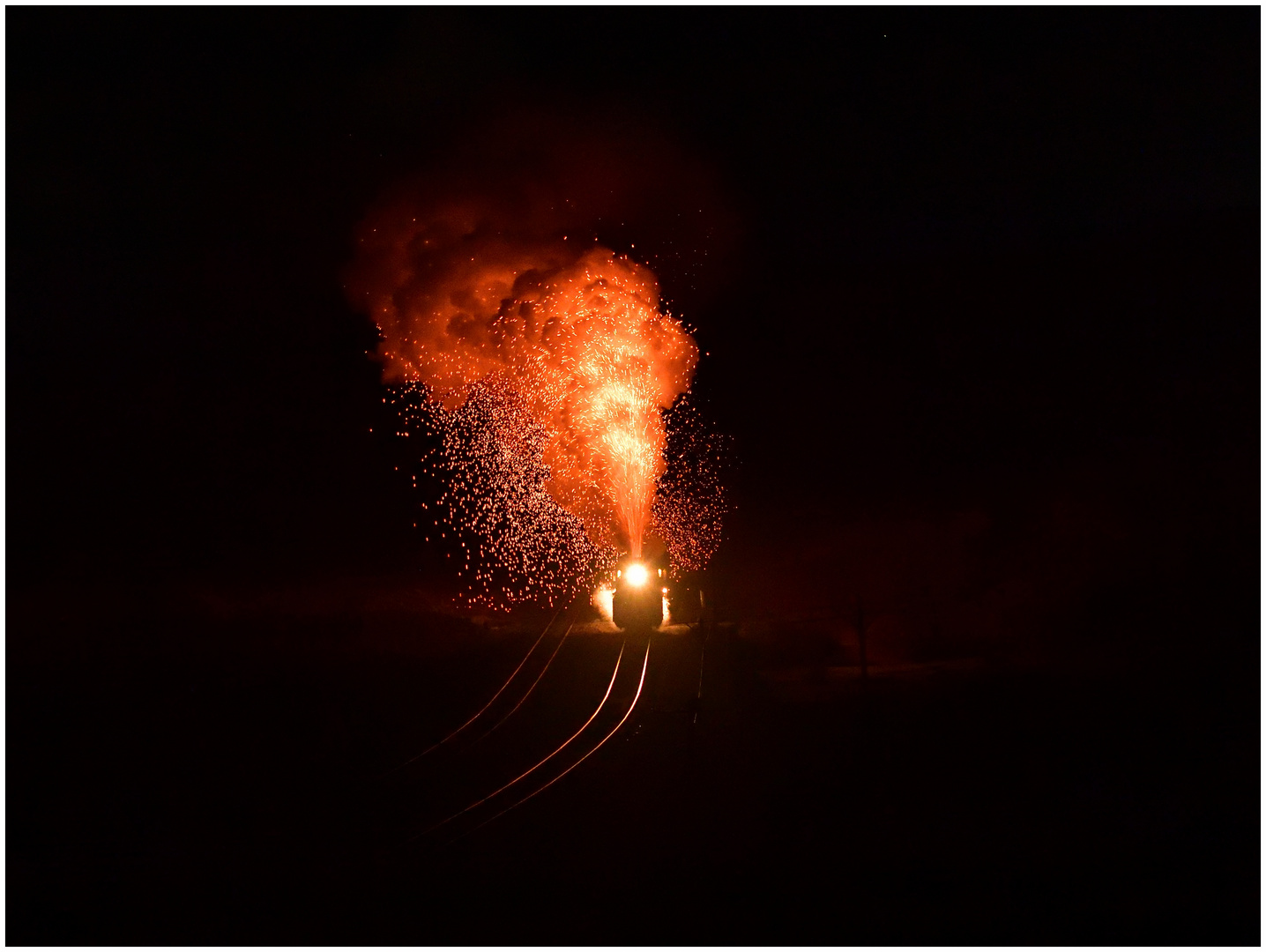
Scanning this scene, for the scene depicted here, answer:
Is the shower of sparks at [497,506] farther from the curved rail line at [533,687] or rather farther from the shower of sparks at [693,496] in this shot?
the curved rail line at [533,687]

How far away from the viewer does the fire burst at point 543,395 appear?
21.3 metres

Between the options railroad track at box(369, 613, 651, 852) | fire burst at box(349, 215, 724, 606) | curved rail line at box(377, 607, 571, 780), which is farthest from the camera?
fire burst at box(349, 215, 724, 606)

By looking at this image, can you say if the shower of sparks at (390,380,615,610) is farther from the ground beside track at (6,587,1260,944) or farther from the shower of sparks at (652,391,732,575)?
the ground beside track at (6,587,1260,944)

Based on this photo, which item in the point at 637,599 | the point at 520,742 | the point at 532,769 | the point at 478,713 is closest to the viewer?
the point at 532,769

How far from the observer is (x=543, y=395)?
22.7 meters

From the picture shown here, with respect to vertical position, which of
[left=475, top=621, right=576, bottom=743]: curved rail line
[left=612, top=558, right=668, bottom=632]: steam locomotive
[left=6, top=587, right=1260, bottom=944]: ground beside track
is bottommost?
[left=6, top=587, right=1260, bottom=944]: ground beside track

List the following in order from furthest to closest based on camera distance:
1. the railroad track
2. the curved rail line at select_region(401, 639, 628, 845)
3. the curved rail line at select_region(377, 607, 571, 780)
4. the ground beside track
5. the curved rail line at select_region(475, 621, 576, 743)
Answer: the curved rail line at select_region(475, 621, 576, 743) < the curved rail line at select_region(377, 607, 571, 780) < the railroad track < the curved rail line at select_region(401, 639, 628, 845) < the ground beside track

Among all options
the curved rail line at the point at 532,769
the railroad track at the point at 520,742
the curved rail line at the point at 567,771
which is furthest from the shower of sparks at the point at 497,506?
the curved rail line at the point at 567,771

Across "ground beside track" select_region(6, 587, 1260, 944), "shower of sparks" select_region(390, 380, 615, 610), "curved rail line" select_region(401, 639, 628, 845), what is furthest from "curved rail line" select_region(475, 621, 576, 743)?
"shower of sparks" select_region(390, 380, 615, 610)

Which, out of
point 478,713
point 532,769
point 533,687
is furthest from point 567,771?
point 533,687

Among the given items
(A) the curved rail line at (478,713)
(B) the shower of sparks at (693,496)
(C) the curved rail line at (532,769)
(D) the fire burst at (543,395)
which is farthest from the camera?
(B) the shower of sparks at (693,496)

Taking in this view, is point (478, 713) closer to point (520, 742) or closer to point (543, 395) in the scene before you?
point (520, 742)

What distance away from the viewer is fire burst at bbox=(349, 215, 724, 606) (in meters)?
21.3

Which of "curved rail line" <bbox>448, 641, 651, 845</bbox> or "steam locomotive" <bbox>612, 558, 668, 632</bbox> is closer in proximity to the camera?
"curved rail line" <bbox>448, 641, 651, 845</bbox>
